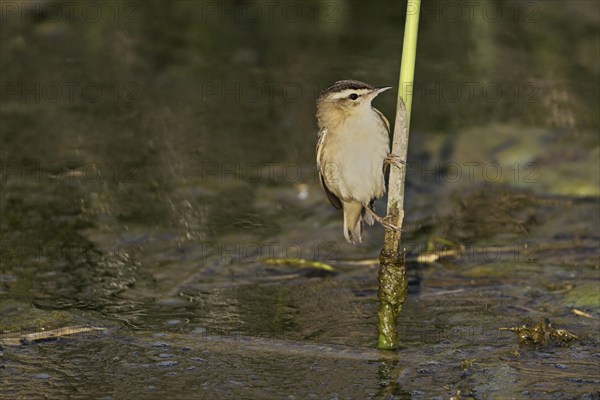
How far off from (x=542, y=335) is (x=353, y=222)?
1414 mm

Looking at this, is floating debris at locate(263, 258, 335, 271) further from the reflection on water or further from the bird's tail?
the bird's tail

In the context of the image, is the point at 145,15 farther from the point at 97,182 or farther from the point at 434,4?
the point at 97,182

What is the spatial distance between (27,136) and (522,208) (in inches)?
167

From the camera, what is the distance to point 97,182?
9.04 metres

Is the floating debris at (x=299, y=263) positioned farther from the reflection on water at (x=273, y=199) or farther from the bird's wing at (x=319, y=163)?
the bird's wing at (x=319, y=163)

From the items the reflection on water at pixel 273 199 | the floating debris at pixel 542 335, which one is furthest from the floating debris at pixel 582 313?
the floating debris at pixel 542 335

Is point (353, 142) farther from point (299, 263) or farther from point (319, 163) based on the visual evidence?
point (299, 263)

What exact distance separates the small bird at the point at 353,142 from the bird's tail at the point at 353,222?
0.12 meters

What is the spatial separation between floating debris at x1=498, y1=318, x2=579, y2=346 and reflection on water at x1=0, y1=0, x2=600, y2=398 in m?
0.08

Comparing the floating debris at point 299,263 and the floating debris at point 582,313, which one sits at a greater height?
the floating debris at point 299,263

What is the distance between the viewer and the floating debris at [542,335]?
6.25 m

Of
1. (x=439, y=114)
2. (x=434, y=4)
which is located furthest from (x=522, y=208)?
(x=434, y=4)

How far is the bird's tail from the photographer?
698cm

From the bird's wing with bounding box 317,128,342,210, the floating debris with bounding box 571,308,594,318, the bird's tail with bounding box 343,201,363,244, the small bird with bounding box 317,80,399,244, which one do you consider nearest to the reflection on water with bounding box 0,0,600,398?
the floating debris with bounding box 571,308,594,318
